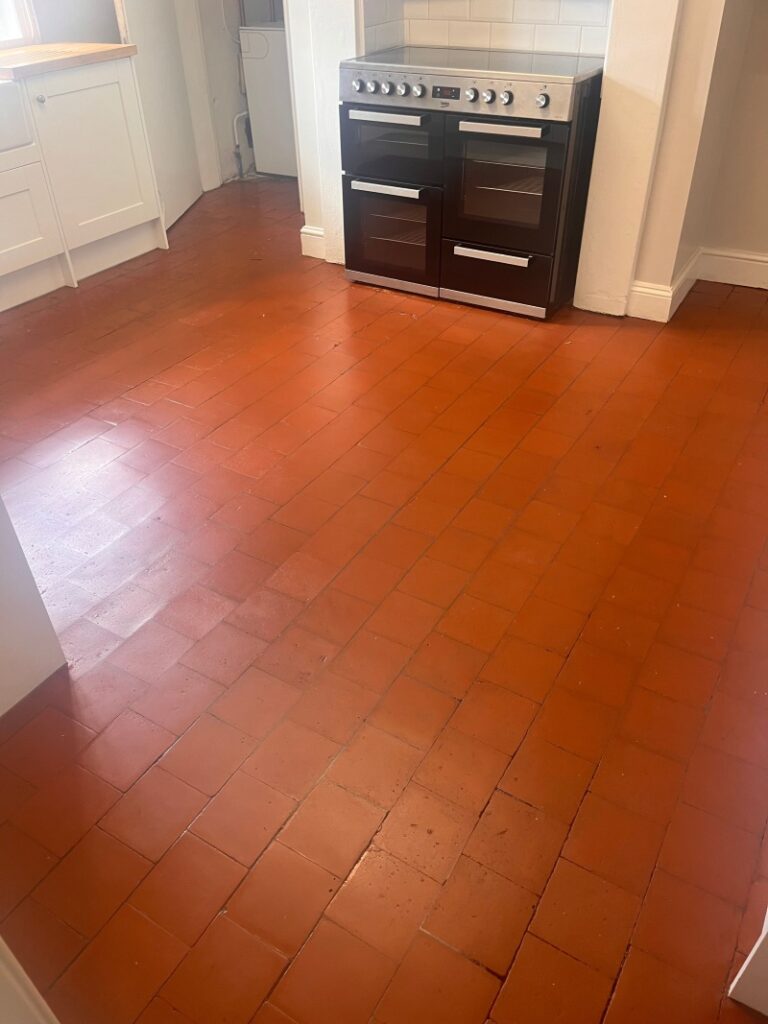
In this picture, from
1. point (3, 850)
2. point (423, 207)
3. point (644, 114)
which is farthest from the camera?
point (423, 207)

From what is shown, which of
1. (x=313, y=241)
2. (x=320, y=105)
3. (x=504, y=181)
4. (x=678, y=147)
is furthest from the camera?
(x=313, y=241)

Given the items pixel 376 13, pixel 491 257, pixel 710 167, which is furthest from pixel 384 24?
pixel 710 167

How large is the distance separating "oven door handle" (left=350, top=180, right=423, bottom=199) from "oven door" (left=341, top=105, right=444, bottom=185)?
0.10 feet

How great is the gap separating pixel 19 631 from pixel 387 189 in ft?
8.14

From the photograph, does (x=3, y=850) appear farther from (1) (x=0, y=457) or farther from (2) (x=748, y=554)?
(2) (x=748, y=554)

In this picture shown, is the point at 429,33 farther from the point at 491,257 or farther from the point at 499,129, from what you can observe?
the point at 491,257

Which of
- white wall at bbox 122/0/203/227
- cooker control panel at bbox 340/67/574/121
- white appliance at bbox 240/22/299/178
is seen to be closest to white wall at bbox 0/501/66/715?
cooker control panel at bbox 340/67/574/121

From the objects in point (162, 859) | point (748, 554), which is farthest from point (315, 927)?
point (748, 554)

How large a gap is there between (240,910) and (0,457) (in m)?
1.80

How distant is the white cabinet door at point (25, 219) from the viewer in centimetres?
337

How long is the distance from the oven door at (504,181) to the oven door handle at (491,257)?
0.04m

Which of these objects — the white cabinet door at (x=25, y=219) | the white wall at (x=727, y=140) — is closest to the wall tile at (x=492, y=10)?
the white wall at (x=727, y=140)

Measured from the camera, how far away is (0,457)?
8.63 ft

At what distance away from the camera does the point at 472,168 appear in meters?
3.20
